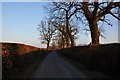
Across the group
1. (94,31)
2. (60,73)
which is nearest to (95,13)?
(94,31)

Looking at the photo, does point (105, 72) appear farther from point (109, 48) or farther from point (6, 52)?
point (6, 52)

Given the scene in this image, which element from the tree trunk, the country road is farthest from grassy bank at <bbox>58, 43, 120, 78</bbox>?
the tree trunk

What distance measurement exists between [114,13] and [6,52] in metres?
16.2

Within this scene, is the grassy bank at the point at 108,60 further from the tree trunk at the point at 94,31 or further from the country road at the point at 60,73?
the tree trunk at the point at 94,31

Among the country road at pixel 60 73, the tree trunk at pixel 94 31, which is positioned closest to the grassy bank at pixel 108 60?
the country road at pixel 60 73

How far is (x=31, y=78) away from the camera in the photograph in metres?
15.8

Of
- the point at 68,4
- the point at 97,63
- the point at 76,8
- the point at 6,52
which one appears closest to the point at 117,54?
the point at 97,63

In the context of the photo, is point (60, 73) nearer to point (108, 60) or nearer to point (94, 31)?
point (108, 60)

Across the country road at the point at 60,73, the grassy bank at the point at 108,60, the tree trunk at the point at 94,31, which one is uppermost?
the tree trunk at the point at 94,31

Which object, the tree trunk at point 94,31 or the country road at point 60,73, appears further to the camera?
the tree trunk at point 94,31

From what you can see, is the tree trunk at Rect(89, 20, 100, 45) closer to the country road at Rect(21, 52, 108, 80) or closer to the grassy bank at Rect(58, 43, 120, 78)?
the country road at Rect(21, 52, 108, 80)

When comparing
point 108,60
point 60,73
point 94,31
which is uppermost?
point 94,31

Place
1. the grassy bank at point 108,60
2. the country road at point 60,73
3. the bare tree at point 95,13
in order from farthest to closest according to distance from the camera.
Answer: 1. the bare tree at point 95,13
2. the country road at point 60,73
3. the grassy bank at point 108,60

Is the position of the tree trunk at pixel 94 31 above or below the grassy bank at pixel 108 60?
above
